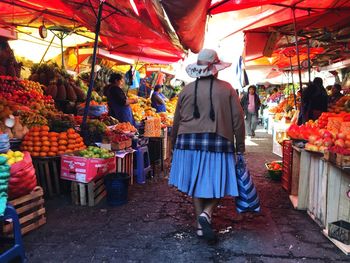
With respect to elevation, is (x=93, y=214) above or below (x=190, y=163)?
below

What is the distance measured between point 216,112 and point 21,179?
7.44 ft

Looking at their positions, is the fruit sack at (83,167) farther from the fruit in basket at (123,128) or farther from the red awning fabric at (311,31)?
the red awning fabric at (311,31)

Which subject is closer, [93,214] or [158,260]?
[158,260]

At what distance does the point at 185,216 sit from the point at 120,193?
105 centimetres

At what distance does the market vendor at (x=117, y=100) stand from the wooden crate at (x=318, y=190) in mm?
4176

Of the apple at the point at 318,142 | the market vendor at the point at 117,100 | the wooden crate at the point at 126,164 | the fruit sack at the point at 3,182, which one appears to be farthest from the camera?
the market vendor at the point at 117,100

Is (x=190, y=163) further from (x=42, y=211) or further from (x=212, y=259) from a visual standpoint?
(x=42, y=211)

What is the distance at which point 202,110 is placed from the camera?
145 inches

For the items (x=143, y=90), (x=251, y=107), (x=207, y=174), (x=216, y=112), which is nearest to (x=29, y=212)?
(x=207, y=174)

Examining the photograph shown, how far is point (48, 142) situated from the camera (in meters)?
5.24

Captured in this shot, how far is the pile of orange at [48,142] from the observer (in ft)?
17.0

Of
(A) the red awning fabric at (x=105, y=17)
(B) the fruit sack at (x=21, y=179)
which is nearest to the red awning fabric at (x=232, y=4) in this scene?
(A) the red awning fabric at (x=105, y=17)

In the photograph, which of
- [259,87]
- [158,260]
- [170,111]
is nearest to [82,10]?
[158,260]

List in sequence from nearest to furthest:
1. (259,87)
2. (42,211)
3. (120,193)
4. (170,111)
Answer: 1. (42,211)
2. (120,193)
3. (170,111)
4. (259,87)
